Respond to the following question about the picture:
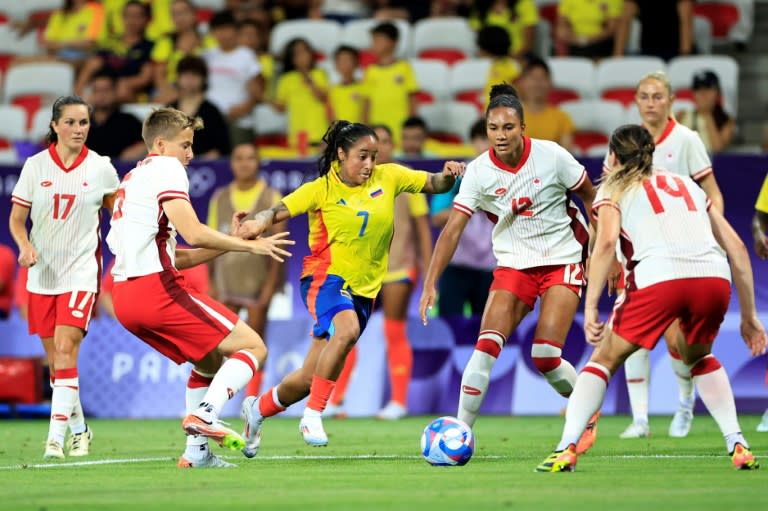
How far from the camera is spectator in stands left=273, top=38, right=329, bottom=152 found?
17.7 meters

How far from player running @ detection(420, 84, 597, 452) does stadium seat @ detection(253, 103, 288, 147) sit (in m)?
8.93

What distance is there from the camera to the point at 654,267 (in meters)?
8.00

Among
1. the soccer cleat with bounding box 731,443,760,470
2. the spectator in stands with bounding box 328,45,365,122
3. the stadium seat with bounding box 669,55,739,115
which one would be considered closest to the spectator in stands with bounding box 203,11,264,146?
the spectator in stands with bounding box 328,45,365,122

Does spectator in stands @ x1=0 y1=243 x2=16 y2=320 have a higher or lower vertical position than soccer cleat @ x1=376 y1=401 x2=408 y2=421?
higher

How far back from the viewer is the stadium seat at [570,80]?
17.9m

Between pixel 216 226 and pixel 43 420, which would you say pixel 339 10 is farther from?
pixel 43 420

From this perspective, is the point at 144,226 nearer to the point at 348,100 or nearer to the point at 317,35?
the point at 348,100

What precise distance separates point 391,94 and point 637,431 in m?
6.93

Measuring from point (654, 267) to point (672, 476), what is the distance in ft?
3.85

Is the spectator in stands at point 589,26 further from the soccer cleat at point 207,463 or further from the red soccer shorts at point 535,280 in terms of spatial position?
the soccer cleat at point 207,463

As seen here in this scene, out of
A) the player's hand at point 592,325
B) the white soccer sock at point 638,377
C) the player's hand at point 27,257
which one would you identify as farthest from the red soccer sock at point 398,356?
the player's hand at point 592,325

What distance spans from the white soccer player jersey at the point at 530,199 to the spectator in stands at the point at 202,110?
7146 mm

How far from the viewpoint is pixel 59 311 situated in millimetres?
10273

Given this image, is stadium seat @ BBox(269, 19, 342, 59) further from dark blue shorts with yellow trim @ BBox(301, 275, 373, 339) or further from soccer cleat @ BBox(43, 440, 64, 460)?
soccer cleat @ BBox(43, 440, 64, 460)
